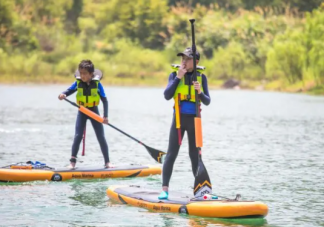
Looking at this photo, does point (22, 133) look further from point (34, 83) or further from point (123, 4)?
point (123, 4)

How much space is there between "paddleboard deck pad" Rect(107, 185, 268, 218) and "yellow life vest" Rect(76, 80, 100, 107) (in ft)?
6.33

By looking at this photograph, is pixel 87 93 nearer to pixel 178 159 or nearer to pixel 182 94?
pixel 182 94

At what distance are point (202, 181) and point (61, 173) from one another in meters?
3.26

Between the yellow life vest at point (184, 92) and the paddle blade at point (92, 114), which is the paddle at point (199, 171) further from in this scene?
the paddle blade at point (92, 114)

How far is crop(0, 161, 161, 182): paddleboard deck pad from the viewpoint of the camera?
42.3ft

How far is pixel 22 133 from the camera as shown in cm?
2166

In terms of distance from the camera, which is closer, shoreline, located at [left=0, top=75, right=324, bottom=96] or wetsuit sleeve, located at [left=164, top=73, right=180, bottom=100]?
wetsuit sleeve, located at [left=164, top=73, right=180, bottom=100]

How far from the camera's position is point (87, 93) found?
12984 mm

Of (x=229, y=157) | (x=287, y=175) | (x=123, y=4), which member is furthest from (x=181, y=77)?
(x=123, y=4)

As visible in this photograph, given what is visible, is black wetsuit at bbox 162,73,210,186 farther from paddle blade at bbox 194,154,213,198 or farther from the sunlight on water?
the sunlight on water

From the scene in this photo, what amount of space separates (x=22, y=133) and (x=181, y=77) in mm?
12002

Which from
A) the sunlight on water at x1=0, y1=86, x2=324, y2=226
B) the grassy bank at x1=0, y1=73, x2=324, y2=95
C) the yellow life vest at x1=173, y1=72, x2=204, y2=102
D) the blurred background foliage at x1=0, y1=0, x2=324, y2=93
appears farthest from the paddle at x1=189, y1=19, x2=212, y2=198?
the grassy bank at x1=0, y1=73, x2=324, y2=95

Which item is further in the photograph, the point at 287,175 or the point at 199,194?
the point at 287,175

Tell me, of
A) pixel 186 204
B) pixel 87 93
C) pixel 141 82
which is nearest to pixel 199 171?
pixel 186 204
